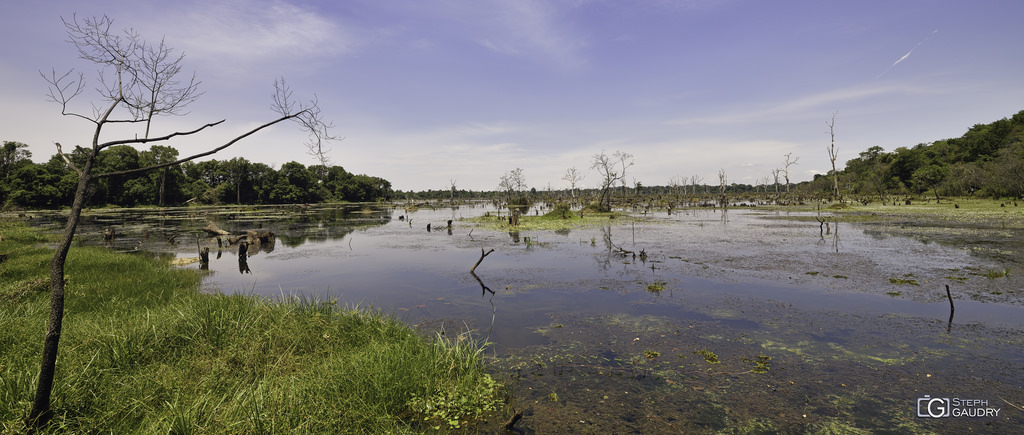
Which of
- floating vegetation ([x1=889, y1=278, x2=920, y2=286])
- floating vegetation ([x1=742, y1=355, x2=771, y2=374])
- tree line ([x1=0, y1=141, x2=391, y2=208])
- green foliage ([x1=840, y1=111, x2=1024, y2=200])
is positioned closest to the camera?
floating vegetation ([x1=742, y1=355, x2=771, y2=374])

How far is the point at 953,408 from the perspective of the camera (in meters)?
6.10

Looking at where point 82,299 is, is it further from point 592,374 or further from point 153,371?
point 592,374

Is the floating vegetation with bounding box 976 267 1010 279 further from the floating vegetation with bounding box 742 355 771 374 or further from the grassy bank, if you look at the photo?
the grassy bank

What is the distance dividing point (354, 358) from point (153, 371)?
9.47 ft

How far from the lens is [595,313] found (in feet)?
37.3

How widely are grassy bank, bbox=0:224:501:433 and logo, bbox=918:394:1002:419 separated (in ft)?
22.0

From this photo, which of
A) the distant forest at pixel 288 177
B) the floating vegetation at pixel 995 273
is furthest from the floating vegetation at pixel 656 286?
the distant forest at pixel 288 177

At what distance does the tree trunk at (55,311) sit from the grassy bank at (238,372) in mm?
205

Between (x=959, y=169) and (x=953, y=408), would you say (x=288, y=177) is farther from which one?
(x=959, y=169)

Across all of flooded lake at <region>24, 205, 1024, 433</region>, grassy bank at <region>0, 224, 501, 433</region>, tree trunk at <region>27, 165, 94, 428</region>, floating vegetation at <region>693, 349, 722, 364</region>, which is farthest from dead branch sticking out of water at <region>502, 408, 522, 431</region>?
tree trunk at <region>27, 165, 94, 428</region>

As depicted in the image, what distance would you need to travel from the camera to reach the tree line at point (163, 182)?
226ft

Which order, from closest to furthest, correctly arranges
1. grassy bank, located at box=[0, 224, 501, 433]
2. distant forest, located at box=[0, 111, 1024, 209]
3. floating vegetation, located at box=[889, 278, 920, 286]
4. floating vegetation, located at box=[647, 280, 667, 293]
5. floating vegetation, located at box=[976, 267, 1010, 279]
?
grassy bank, located at box=[0, 224, 501, 433]
floating vegetation, located at box=[889, 278, 920, 286]
floating vegetation, located at box=[647, 280, 667, 293]
floating vegetation, located at box=[976, 267, 1010, 279]
distant forest, located at box=[0, 111, 1024, 209]

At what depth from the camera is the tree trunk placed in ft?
11.7

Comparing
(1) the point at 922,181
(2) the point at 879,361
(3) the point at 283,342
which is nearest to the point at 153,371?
(3) the point at 283,342
